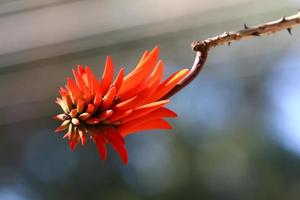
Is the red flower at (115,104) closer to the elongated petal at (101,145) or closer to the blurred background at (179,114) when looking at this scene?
the elongated petal at (101,145)

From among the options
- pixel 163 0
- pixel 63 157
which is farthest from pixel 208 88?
pixel 163 0

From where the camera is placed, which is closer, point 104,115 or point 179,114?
point 104,115

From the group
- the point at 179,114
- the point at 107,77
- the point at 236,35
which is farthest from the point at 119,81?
the point at 179,114

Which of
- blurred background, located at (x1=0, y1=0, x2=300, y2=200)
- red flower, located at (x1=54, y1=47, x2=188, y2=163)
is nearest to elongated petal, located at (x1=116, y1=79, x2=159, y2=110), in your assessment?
red flower, located at (x1=54, y1=47, x2=188, y2=163)

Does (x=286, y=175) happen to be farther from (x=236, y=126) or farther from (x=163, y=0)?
(x=163, y=0)

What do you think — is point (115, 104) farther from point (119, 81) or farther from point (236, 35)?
point (236, 35)

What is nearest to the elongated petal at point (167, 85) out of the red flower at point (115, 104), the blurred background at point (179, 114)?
the red flower at point (115, 104)
